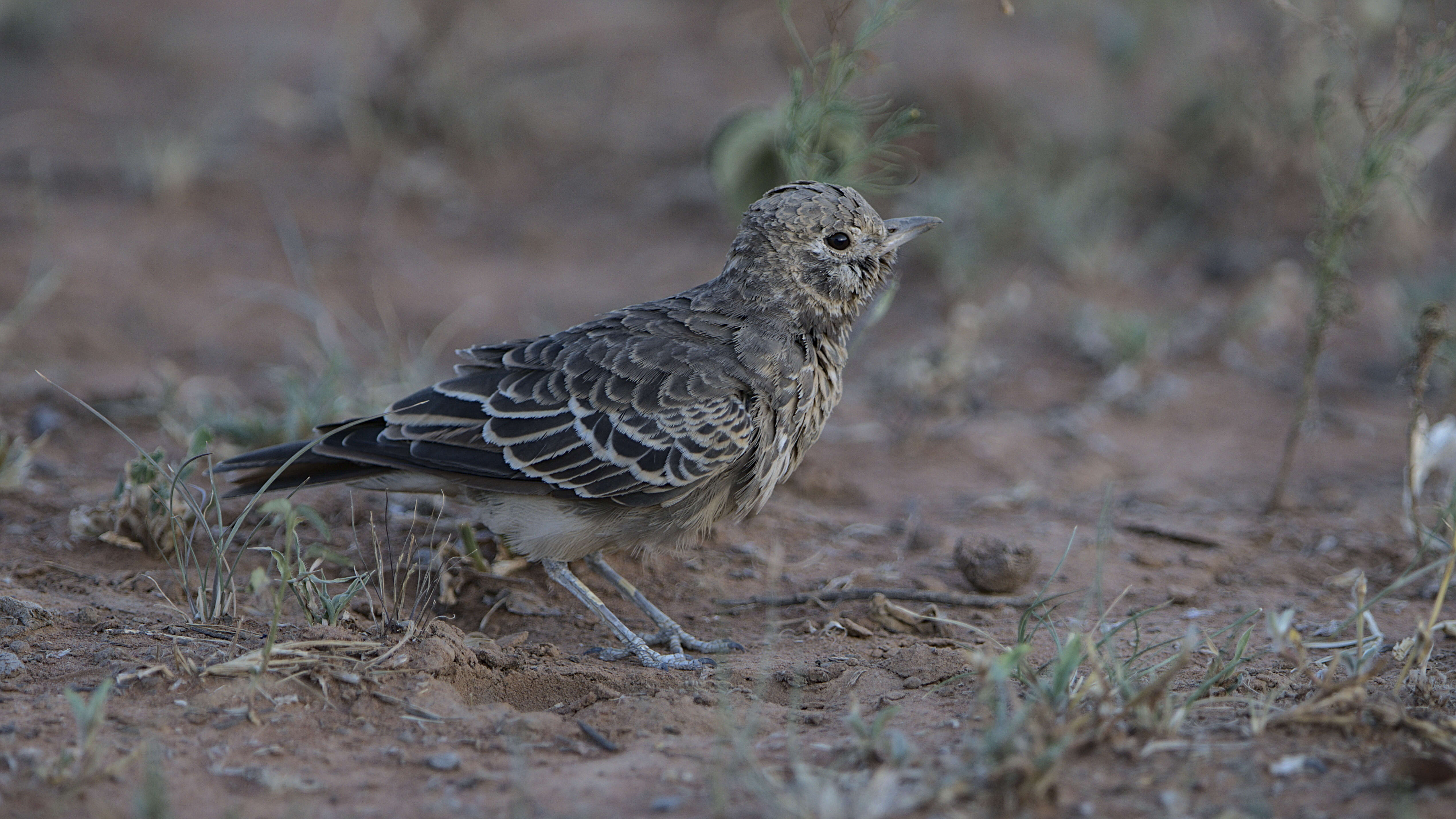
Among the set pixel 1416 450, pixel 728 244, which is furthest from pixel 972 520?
pixel 728 244

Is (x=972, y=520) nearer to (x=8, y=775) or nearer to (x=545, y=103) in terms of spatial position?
(x=8, y=775)

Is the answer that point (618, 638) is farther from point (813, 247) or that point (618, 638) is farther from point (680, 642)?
point (813, 247)

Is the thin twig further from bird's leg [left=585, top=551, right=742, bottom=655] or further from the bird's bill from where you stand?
the bird's bill

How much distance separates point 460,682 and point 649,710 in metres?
0.62

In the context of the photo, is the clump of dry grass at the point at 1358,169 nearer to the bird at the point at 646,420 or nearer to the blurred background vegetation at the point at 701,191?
the blurred background vegetation at the point at 701,191

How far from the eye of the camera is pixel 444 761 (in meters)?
3.09

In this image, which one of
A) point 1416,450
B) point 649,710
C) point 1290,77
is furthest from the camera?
point 1290,77

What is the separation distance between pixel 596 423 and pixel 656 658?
882 mm

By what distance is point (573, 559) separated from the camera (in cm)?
443

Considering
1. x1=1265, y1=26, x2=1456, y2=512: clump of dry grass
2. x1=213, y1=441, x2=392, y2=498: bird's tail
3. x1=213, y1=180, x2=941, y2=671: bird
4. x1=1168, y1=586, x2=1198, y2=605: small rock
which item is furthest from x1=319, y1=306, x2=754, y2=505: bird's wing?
x1=1265, y1=26, x2=1456, y2=512: clump of dry grass

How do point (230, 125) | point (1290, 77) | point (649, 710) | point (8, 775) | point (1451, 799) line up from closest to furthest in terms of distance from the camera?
1. point (1451, 799)
2. point (8, 775)
3. point (649, 710)
4. point (1290, 77)
5. point (230, 125)

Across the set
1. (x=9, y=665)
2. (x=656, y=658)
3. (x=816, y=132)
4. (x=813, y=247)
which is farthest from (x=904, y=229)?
(x=9, y=665)

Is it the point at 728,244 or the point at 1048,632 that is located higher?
the point at 728,244

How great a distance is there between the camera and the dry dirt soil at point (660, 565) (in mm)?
2898
